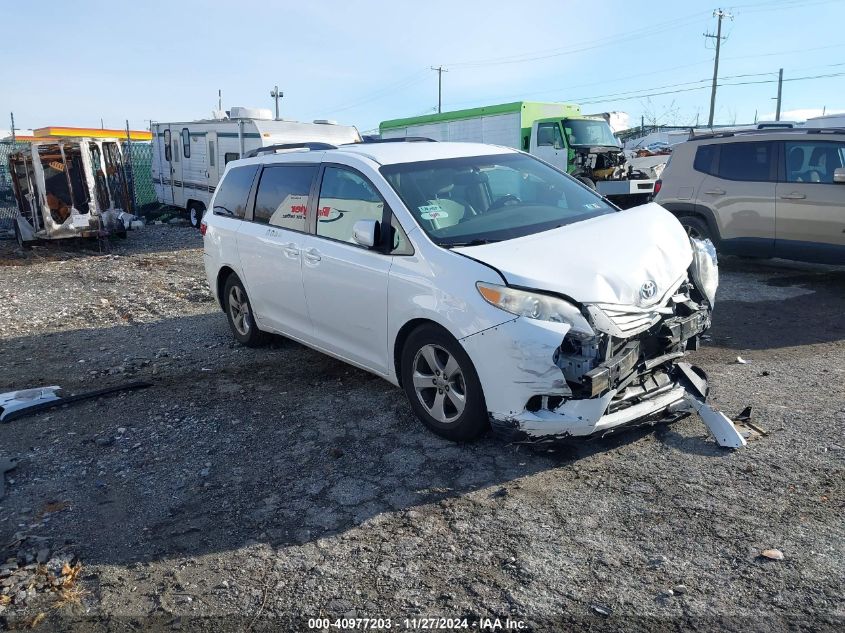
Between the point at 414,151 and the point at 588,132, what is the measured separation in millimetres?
14861

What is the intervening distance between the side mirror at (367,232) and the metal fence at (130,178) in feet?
42.2

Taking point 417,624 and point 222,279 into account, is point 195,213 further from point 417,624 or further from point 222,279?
point 417,624

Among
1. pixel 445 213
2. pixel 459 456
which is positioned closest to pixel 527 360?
pixel 459 456

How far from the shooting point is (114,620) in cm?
307

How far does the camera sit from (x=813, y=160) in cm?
887

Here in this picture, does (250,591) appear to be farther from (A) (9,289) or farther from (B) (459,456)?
(A) (9,289)

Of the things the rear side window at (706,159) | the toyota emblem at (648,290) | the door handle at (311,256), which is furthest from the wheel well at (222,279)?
the rear side window at (706,159)

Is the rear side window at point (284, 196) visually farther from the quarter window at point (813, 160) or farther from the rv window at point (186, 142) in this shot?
the rv window at point (186, 142)

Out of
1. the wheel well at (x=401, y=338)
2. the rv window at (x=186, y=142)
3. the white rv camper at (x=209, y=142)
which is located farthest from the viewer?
the rv window at (x=186, y=142)

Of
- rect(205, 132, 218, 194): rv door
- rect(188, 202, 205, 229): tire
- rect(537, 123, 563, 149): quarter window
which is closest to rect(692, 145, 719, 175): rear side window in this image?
rect(537, 123, 563, 149): quarter window

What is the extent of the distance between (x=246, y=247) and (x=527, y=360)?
11.3 ft

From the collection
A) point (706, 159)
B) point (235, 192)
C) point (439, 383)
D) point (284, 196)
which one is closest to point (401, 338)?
point (439, 383)

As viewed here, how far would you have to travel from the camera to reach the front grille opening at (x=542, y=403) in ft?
13.1

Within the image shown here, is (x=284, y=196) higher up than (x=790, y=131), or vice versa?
(x=790, y=131)
